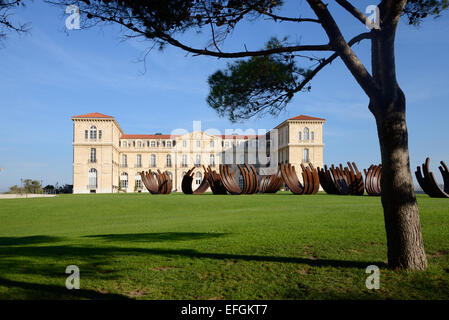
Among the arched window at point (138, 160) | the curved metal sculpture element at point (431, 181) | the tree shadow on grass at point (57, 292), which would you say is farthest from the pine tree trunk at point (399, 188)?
the arched window at point (138, 160)

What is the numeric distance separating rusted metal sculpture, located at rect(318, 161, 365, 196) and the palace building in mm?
32708

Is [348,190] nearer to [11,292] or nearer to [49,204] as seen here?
[49,204]

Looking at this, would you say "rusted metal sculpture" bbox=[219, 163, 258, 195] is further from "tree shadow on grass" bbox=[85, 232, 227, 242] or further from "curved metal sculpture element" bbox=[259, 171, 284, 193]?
"tree shadow on grass" bbox=[85, 232, 227, 242]

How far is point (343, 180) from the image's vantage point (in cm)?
2373

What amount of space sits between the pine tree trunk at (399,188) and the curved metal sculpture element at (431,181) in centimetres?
1603

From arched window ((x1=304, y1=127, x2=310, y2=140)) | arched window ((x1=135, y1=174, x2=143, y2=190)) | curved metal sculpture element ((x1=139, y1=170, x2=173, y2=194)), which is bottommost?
arched window ((x1=135, y1=174, x2=143, y2=190))

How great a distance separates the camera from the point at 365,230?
7.32 metres

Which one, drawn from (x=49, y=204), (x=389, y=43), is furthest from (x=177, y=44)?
(x=49, y=204)

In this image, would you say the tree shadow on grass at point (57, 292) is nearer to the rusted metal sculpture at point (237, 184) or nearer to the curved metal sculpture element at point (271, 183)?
the rusted metal sculpture at point (237, 184)

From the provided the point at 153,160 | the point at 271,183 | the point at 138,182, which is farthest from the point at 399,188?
the point at 153,160

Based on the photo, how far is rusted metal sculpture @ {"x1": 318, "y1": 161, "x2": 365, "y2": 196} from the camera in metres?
22.5

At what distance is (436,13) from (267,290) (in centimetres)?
557

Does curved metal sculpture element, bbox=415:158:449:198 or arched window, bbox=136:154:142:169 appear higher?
arched window, bbox=136:154:142:169

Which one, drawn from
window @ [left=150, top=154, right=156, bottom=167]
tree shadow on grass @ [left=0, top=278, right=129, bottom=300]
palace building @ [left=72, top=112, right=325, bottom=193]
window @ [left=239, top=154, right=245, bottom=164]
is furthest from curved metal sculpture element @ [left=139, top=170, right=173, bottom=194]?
window @ [left=239, top=154, right=245, bottom=164]
